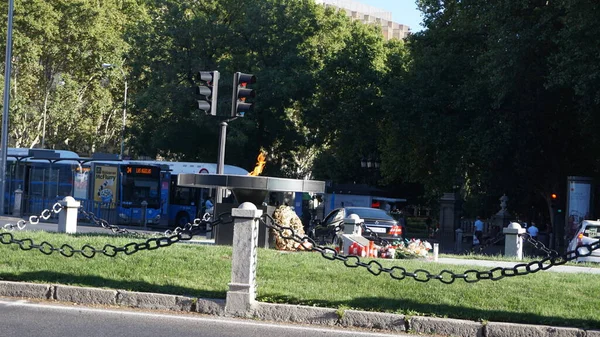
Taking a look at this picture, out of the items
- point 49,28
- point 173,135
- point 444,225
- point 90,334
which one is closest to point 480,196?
point 444,225

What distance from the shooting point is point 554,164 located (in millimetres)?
38500

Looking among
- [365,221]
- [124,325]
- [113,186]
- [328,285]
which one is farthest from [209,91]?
[113,186]

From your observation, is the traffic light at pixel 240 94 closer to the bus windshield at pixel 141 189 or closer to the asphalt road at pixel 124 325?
the asphalt road at pixel 124 325

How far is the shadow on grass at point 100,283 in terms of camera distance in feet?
37.6

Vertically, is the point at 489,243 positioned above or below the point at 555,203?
below

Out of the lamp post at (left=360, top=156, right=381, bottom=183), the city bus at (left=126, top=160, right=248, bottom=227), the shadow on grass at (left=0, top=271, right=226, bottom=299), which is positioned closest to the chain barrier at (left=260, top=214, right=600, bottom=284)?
the shadow on grass at (left=0, top=271, right=226, bottom=299)

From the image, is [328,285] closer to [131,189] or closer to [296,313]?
[296,313]

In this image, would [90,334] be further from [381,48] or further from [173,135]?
[381,48]

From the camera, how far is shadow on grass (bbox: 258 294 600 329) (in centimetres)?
1034

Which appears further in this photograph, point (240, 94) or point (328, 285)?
point (240, 94)

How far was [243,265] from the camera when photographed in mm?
10789

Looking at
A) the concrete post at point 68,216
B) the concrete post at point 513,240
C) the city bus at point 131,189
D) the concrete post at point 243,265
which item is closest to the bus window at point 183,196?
the city bus at point 131,189

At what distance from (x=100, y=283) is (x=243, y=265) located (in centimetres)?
224

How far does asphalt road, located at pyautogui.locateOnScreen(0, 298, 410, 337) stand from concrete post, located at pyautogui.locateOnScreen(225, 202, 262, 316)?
27 cm
